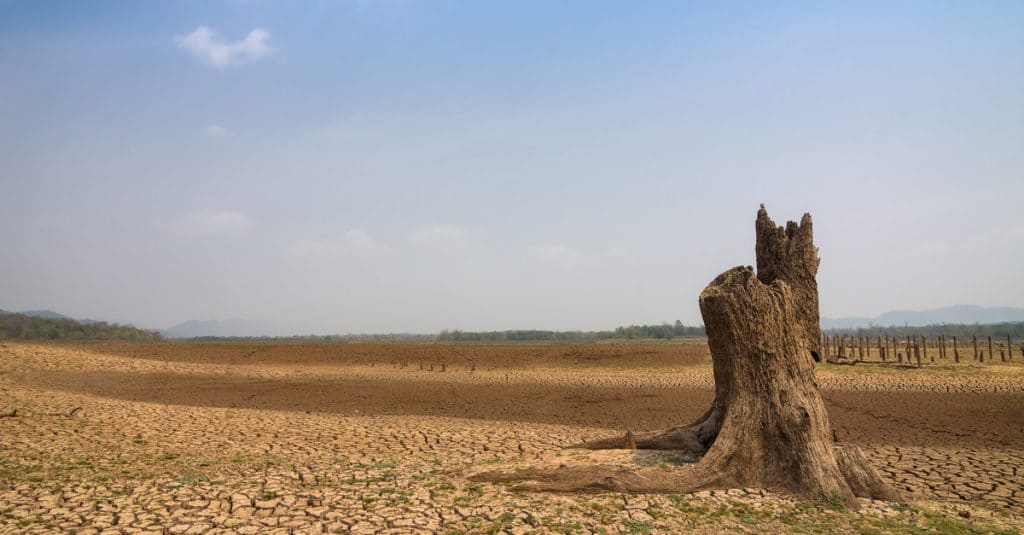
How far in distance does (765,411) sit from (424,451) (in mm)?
5224

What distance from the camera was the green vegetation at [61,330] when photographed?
66438 millimetres

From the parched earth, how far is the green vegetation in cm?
5285

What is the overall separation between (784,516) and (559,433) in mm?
6068

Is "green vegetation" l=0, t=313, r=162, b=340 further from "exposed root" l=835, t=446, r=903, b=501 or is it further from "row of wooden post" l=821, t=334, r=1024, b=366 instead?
"exposed root" l=835, t=446, r=903, b=501

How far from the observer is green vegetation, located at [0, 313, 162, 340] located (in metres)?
66.4

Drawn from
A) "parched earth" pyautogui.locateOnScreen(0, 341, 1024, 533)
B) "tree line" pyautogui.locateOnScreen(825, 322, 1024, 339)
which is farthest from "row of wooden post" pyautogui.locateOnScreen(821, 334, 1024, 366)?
"tree line" pyautogui.locateOnScreen(825, 322, 1024, 339)

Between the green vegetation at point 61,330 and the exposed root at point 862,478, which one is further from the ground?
the green vegetation at point 61,330

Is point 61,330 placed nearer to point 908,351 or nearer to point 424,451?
point 424,451

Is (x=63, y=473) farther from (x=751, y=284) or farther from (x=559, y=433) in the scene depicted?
(x=751, y=284)

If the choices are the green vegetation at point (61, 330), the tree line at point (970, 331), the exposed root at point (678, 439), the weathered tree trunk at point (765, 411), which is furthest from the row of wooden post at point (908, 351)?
the green vegetation at point (61, 330)

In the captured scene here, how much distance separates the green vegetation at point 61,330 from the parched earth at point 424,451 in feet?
173

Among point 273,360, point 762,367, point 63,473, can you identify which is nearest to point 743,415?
point 762,367

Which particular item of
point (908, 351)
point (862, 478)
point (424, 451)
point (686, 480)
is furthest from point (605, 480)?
point (908, 351)

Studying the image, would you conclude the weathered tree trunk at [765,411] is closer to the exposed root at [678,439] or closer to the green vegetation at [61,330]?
the exposed root at [678,439]
